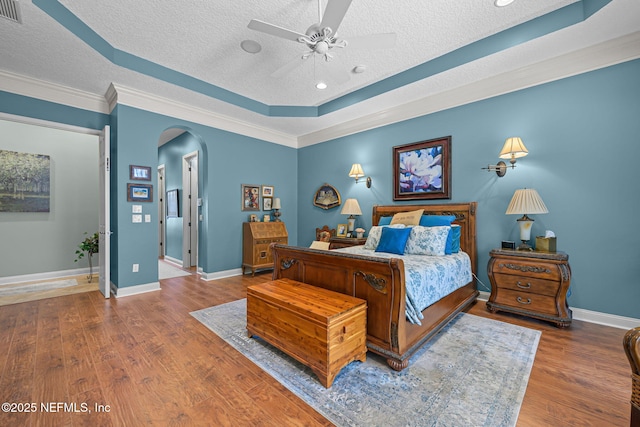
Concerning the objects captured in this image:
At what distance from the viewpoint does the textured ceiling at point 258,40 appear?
8.14 ft

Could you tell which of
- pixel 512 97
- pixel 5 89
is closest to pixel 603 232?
pixel 512 97

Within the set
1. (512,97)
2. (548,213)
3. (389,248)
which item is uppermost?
(512,97)

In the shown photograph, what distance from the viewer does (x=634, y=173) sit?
8.74 feet

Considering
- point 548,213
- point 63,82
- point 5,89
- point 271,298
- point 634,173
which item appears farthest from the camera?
point 63,82

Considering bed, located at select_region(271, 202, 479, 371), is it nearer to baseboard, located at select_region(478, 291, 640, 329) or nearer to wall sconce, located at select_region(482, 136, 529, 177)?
baseboard, located at select_region(478, 291, 640, 329)

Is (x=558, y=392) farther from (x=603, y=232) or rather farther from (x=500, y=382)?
(x=603, y=232)

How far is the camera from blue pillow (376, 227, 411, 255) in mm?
3242

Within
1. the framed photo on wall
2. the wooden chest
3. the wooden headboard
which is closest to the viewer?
the wooden chest

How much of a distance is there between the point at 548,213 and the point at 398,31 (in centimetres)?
274

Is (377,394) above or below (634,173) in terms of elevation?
below

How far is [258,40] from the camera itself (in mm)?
2947

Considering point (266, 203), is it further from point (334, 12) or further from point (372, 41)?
point (334, 12)

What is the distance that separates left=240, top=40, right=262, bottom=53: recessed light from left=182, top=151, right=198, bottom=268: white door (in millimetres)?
3420

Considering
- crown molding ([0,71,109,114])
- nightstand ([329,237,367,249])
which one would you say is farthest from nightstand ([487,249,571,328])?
crown molding ([0,71,109,114])
